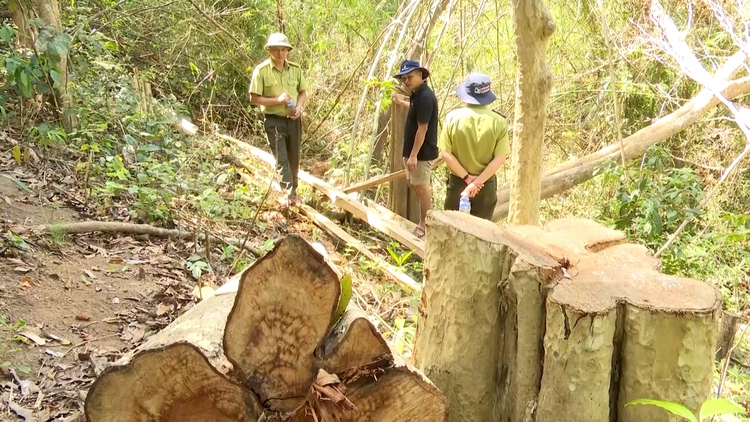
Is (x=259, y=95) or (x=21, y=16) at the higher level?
(x=21, y=16)

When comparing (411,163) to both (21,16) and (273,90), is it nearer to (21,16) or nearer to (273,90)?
(273,90)

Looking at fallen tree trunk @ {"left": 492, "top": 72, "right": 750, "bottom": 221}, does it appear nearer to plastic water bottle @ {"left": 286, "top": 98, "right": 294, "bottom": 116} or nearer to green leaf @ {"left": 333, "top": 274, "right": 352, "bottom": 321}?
plastic water bottle @ {"left": 286, "top": 98, "right": 294, "bottom": 116}

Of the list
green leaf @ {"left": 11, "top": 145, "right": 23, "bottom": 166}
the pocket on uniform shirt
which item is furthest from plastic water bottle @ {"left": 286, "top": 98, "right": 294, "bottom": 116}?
green leaf @ {"left": 11, "top": 145, "right": 23, "bottom": 166}

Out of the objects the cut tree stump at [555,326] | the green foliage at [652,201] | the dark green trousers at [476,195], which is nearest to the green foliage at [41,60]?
the dark green trousers at [476,195]

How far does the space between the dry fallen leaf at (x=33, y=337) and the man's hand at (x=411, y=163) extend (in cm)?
349

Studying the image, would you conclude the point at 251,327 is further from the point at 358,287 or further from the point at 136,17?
the point at 136,17

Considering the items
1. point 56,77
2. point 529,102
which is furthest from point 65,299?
point 529,102

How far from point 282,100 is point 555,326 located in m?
4.90

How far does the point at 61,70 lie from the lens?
5.76 m

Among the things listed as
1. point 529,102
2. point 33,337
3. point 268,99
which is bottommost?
point 33,337

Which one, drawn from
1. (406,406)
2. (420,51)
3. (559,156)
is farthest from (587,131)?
(406,406)

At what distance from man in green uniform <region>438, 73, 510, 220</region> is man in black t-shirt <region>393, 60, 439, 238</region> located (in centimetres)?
48

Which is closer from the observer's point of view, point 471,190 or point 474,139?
point 474,139

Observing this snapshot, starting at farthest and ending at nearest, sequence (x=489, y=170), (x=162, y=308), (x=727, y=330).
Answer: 1. (x=489, y=170)
2. (x=727, y=330)
3. (x=162, y=308)
